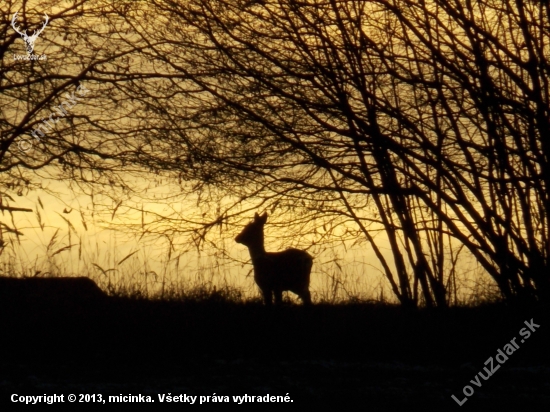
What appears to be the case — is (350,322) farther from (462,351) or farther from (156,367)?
(156,367)

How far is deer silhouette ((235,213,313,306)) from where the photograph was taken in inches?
517

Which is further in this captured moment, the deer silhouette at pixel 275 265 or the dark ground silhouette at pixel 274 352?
the deer silhouette at pixel 275 265

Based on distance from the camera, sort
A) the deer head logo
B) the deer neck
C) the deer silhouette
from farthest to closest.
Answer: the deer head logo < the deer neck < the deer silhouette

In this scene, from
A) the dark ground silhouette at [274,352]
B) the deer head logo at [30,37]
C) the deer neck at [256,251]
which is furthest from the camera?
the deer head logo at [30,37]

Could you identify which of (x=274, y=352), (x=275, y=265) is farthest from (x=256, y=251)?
(x=274, y=352)

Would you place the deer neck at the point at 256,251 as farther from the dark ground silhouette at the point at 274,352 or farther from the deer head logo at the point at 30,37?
the deer head logo at the point at 30,37

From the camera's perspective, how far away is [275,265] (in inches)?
523

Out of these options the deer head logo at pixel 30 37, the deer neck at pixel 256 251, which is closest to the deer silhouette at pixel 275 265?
the deer neck at pixel 256 251

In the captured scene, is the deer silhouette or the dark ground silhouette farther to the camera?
the deer silhouette

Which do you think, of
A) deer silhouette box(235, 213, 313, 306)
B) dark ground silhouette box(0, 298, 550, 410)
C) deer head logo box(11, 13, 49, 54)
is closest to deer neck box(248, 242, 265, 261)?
deer silhouette box(235, 213, 313, 306)

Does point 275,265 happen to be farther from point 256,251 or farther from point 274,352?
point 274,352

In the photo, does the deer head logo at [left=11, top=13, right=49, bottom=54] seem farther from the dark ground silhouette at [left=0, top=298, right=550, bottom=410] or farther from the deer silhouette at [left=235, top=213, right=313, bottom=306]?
the dark ground silhouette at [left=0, top=298, right=550, bottom=410]

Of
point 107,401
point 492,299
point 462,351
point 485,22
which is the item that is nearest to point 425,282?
point 492,299

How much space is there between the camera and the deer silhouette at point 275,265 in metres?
13.1
